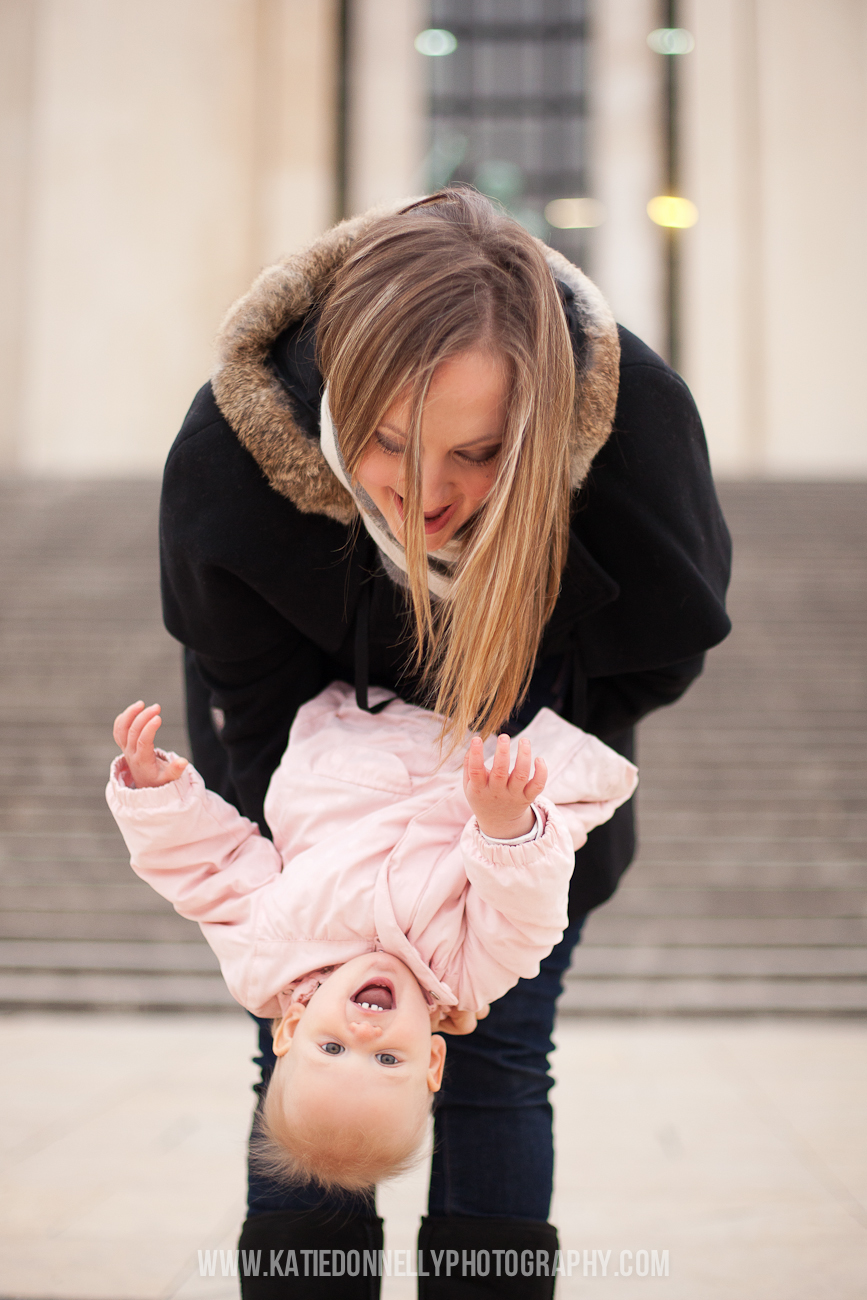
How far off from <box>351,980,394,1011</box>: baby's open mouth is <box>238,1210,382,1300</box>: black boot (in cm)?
27

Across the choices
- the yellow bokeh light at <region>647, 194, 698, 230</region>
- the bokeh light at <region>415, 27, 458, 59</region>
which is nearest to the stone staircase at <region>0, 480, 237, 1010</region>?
the yellow bokeh light at <region>647, 194, 698, 230</region>

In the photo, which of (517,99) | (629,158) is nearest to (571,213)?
(629,158)

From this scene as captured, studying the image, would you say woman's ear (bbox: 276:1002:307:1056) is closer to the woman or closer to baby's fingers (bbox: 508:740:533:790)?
the woman

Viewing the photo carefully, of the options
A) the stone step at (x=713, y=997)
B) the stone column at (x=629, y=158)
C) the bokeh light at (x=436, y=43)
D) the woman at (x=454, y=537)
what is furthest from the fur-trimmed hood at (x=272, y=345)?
the bokeh light at (x=436, y=43)

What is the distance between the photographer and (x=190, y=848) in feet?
4.55

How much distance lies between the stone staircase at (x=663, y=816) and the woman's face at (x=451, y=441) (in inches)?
112

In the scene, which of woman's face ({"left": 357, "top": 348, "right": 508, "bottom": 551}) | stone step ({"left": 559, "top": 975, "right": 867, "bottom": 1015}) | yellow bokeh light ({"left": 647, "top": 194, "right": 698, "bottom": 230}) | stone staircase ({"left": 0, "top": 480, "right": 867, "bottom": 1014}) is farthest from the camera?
yellow bokeh light ({"left": 647, "top": 194, "right": 698, "bottom": 230})

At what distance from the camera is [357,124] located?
1371 cm

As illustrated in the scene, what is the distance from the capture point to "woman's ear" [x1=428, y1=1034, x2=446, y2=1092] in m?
1.33

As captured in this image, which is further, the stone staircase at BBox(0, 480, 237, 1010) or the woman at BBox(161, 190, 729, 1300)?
the stone staircase at BBox(0, 480, 237, 1010)

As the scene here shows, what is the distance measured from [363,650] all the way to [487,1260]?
75 centimetres

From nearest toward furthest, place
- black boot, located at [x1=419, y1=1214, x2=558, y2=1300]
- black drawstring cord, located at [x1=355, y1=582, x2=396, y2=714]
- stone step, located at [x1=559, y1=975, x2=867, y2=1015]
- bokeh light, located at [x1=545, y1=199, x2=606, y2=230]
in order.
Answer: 1. black boot, located at [x1=419, y1=1214, x2=558, y2=1300]
2. black drawstring cord, located at [x1=355, y1=582, x2=396, y2=714]
3. stone step, located at [x1=559, y1=975, x2=867, y2=1015]
4. bokeh light, located at [x1=545, y1=199, x2=606, y2=230]

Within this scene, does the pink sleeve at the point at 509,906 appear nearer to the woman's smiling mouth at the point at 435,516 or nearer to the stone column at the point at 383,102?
the woman's smiling mouth at the point at 435,516

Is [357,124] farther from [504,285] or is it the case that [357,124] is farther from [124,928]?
[504,285]
